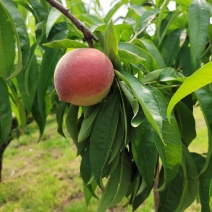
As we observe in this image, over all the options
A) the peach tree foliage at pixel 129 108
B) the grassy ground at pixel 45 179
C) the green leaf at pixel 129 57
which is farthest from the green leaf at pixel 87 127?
the grassy ground at pixel 45 179

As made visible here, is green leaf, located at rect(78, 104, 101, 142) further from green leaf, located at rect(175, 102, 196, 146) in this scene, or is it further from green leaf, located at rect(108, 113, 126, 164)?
green leaf, located at rect(175, 102, 196, 146)

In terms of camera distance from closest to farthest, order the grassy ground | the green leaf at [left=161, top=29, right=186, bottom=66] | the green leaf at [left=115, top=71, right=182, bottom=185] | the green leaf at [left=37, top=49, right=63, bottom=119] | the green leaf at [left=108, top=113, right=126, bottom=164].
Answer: the green leaf at [left=115, top=71, right=182, bottom=185]
the green leaf at [left=108, top=113, right=126, bottom=164]
the green leaf at [left=37, top=49, right=63, bottom=119]
the green leaf at [left=161, top=29, right=186, bottom=66]
the grassy ground

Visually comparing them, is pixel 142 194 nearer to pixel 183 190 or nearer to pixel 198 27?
pixel 183 190

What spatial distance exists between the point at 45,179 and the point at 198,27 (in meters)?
2.47

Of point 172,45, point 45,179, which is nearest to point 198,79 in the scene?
point 172,45

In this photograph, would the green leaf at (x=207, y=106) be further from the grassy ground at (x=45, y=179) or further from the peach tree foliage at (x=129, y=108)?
the grassy ground at (x=45, y=179)

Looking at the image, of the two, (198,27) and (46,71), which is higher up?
(198,27)

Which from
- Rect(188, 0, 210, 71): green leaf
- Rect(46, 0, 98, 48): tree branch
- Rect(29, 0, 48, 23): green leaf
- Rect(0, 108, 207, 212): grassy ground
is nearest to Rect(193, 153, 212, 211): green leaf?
Rect(188, 0, 210, 71): green leaf

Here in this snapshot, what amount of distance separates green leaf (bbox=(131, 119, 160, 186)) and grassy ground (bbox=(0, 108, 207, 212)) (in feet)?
5.38

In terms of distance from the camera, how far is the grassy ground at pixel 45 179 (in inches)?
94.4

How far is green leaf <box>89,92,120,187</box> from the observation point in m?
0.60

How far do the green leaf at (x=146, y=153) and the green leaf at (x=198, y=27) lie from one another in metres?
0.16

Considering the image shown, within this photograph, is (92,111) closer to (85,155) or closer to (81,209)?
(85,155)

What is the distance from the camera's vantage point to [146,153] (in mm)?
609
